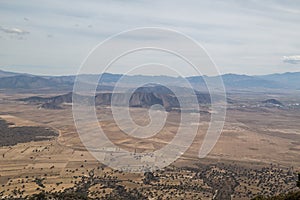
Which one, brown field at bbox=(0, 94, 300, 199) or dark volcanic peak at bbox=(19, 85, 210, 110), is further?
dark volcanic peak at bbox=(19, 85, 210, 110)

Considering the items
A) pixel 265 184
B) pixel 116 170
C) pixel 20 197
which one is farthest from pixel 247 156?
pixel 20 197

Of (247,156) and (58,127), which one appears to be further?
(58,127)

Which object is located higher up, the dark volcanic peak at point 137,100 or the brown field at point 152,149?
the dark volcanic peak at point 137,100

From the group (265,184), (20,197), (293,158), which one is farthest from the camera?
(293,158)

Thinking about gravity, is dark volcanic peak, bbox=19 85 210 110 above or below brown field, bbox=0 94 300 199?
above

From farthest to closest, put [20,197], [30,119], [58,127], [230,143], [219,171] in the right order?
1. [30,119]
2. [58,127]
3. [230,143]
4. [219,171]
5. [20,197]

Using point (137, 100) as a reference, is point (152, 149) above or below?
below

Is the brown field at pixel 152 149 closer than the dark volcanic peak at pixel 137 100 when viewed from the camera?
Yes

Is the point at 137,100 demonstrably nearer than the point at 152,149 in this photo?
No

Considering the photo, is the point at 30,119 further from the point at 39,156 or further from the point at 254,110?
the point at 254,110
